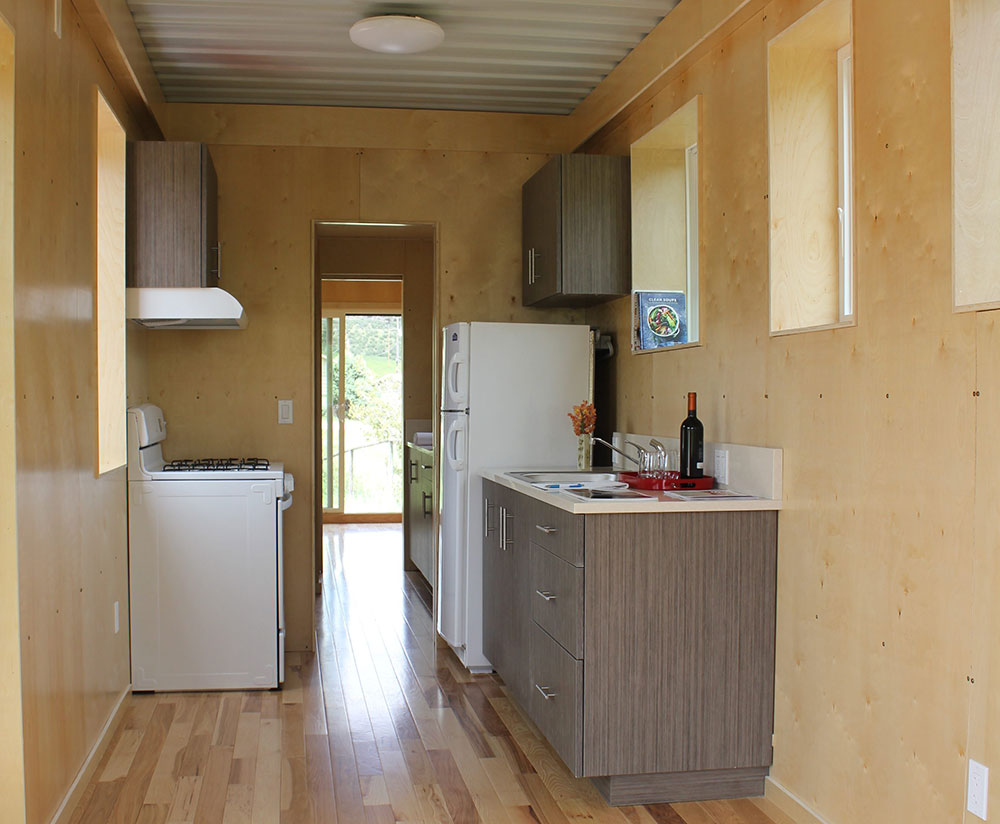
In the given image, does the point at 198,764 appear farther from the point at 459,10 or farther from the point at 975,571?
the point at 459,10

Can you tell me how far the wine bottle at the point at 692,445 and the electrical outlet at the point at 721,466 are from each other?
0.05 metres

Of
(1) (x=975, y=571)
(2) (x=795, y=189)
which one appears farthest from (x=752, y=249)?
(1) (x=975, y=571)

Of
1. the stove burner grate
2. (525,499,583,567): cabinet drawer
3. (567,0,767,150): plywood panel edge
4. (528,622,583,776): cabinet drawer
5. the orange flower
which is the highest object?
(567,0,767,150): plywood panel edge

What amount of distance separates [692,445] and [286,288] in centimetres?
232

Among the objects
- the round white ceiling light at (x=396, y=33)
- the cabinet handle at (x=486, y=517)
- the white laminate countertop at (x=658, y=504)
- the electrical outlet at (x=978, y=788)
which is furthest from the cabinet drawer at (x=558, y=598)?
the round white ceiling light at (x=396, y=33)

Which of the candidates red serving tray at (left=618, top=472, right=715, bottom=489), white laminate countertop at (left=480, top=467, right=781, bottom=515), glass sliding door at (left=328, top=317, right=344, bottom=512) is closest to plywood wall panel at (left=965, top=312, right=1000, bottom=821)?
white laminate countertop at (left=480, top=467, right=781, bottom=515)

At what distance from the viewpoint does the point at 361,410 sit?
30.3 feet

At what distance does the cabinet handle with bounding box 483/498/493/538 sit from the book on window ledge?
93cm

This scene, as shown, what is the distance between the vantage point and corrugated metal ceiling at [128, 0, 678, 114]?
3.63 m

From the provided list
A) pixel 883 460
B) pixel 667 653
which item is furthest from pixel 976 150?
pixel 667 653

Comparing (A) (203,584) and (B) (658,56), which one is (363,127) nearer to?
(B) (658,56)

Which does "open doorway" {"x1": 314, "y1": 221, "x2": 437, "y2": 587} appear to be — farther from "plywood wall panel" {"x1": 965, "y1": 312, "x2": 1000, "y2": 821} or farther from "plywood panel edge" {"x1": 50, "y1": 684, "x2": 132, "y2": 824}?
"plywood wall panel" {"x1": 965, "y1": 312, "x2": 1000, "y2": 821}

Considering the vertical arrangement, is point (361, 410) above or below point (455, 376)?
below

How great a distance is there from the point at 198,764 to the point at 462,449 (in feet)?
5.59
